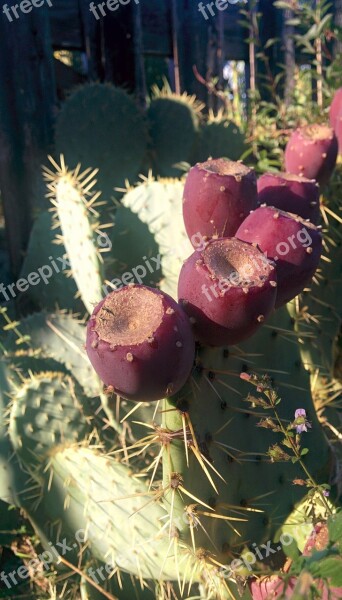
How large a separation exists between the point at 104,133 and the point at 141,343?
1.80m

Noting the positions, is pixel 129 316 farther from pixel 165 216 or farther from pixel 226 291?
pixel 165 216

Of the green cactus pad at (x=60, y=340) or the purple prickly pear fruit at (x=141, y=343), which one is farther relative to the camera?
the green cactus pad at (x=60, y=340)

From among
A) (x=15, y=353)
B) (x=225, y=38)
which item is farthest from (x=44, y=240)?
(x=225, y=38)

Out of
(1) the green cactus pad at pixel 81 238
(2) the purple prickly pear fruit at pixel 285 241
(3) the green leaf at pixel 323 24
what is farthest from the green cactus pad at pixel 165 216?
(3) the green leaf at pixel 323 24

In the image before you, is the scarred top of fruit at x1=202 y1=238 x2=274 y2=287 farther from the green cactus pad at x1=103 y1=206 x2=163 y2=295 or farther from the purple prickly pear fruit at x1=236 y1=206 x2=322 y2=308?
the green cactus pad at x1=103 y1=206 x2=163 y2=295

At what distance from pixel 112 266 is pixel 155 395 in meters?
1.07

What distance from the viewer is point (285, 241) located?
923 millimetres

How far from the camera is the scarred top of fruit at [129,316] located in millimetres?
750

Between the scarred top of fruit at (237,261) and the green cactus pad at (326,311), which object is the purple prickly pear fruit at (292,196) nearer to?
the scarred top of fruit at (237,261)

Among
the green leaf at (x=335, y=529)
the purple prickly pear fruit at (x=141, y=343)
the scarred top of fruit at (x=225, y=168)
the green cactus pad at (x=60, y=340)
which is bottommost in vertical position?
the green cactus pad at (x=60, y=340)

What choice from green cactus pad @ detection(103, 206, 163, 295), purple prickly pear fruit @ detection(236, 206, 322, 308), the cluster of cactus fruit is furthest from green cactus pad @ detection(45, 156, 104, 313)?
purple prickly pear fruit @ detection(236, 206, 322, 308)

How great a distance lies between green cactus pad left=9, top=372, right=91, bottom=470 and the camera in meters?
1.39

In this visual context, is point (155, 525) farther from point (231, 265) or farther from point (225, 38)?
point (225, 38)

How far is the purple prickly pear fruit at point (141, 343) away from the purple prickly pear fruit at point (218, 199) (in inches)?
10.5
